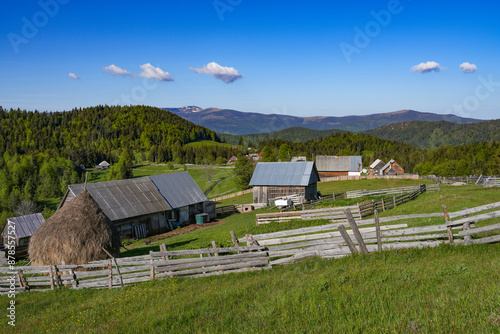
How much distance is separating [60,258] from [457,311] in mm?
18037

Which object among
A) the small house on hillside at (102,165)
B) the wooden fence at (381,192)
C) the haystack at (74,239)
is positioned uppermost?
the small house on hillside at (102,165)

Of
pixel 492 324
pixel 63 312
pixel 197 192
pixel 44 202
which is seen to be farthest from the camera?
pixel 44 202

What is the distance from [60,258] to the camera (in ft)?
55.4

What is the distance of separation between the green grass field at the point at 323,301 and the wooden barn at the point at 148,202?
788 inches

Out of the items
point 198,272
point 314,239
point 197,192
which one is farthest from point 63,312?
point 197,192

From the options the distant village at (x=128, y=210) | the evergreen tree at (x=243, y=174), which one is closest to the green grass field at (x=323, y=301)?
the distant village at (x=128, y=210)

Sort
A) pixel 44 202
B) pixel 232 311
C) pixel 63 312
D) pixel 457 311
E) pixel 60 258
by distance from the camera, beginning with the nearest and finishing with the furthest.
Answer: pixel 457 311 → pixel 232 311 → pixel 63 312 → pixel 60 258 → pixel 44 202

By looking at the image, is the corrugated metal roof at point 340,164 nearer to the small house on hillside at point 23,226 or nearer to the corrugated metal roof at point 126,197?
the corrugated metal roof at point 126,197

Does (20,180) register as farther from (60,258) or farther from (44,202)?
(60,258)

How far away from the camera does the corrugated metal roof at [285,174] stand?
146 ft

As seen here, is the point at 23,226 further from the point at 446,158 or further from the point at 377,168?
the point at 446,158

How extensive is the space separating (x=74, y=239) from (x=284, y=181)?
3144cm

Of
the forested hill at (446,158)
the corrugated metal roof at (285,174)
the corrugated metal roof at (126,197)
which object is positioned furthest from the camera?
the forested hill at (446,158)

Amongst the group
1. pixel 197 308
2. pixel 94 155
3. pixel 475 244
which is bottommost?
pixel 197 308
